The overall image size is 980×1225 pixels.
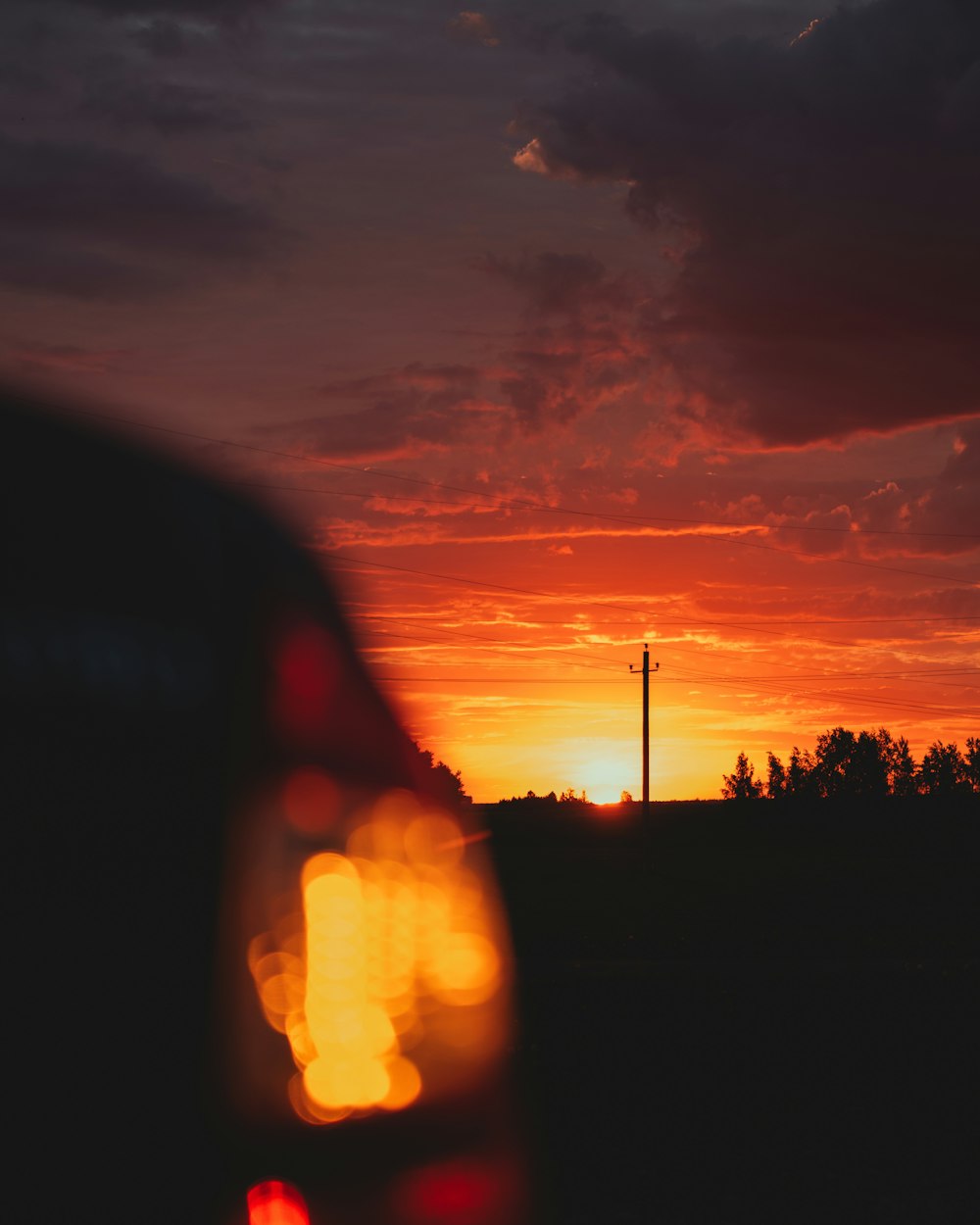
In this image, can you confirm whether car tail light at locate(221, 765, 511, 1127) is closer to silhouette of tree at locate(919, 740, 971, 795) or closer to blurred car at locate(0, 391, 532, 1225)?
blurred car at locate(0, 391, 532, 1225)

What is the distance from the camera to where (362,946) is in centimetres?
593

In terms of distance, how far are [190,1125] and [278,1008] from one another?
62 centimetres

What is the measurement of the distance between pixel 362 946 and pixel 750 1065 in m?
7.17

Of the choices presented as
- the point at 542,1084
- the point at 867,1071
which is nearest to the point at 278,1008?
the point at 542,1084

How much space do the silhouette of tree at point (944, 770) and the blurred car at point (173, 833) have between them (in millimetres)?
179373

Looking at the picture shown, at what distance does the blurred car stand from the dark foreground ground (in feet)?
8.91

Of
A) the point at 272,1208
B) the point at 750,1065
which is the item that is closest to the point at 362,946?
the point at 272,1208

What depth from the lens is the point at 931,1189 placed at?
25.0 ft

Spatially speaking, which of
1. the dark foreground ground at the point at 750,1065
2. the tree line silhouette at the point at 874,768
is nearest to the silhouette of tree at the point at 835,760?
the tree line silhouette at the point at 874,768

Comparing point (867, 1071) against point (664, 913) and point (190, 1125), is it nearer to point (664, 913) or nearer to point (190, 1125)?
point (190, 1125)

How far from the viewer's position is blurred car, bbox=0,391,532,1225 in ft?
12.9

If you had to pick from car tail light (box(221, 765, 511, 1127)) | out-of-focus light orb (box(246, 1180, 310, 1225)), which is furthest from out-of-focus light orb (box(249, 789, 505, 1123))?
out-of-focus light orb (box(246, 1180, 310, 1225))

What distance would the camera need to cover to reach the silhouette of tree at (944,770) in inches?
6956

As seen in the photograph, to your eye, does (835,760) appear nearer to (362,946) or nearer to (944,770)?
(944,770)
